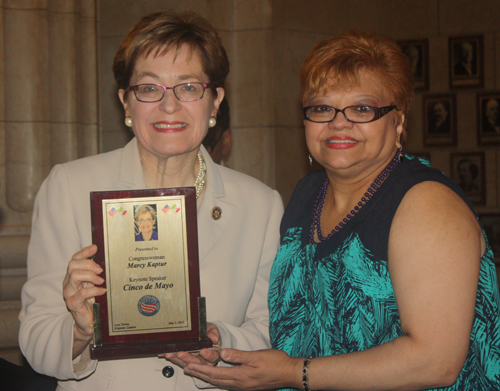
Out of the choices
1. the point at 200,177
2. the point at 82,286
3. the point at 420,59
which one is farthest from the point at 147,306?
the point at 420,59

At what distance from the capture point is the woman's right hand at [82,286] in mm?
2074

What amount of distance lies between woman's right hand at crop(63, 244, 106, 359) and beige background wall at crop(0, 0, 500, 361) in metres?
2.39

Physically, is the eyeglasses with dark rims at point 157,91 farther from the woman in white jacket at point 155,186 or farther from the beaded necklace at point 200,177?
the beaded necklace at point 200,177

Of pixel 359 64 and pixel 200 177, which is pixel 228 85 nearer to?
pixel 200 177

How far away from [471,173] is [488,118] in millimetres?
809

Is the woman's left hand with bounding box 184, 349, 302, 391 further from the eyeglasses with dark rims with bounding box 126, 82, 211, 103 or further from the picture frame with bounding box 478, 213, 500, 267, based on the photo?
the picture frame with bounding box 478, 213, 500, 267

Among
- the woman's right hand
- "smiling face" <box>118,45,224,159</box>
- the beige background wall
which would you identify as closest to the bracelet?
the woman's right hand

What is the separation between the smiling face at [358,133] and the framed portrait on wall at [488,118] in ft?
17.4

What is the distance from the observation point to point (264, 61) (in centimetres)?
602

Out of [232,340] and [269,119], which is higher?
[269,119]

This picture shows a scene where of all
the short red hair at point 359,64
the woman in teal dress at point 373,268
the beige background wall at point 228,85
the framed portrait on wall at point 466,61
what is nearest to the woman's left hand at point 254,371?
the woman in teal dress at point 373,268

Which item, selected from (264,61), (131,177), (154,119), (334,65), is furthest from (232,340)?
(264,61)

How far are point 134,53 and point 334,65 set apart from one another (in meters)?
0.99

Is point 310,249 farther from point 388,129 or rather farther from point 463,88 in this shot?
point 463,88
